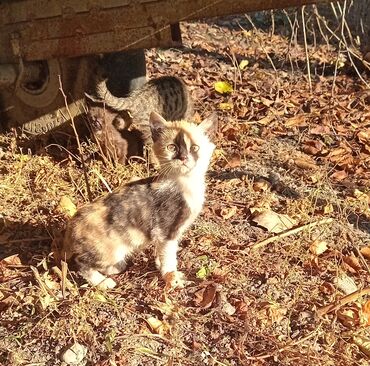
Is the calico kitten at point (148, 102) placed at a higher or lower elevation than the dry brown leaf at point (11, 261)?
higher

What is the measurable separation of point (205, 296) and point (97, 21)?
2.04m

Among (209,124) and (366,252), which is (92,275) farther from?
(366,252)

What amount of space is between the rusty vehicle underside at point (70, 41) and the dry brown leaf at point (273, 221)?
4.30ft

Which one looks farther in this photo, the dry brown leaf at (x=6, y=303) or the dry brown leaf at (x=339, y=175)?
the dry brown leaf at (x=339, y=175)

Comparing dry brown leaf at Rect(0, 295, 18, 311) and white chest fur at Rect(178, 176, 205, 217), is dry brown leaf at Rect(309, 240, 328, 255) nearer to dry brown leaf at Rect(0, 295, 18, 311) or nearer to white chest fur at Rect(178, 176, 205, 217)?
white chest fur at Rect(178, 176, 205, 217)

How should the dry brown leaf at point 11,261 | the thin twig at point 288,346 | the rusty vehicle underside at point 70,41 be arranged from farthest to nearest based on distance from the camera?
the rusty vehicle underside at point 70,41 → the dry brown leaf at point 11,261 → the thin twig at point 288,346

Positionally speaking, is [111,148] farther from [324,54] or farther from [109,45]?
[324,54]

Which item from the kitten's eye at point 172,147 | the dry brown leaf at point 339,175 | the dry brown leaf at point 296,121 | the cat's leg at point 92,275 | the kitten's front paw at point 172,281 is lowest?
the dry brown leaf at point 339,175

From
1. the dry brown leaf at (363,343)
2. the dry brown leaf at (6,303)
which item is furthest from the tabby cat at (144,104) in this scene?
the dry brown leaf at (363,343)

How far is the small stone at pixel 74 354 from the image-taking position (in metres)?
2.91

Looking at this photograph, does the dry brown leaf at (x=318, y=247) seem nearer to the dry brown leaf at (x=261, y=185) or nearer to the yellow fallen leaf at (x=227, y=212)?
the yellow fallen leaf at (x=227, y=212)

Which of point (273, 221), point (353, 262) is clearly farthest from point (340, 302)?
point (273, 221)

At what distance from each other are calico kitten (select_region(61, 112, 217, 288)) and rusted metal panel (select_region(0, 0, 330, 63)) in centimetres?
79

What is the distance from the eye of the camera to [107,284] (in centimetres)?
333
